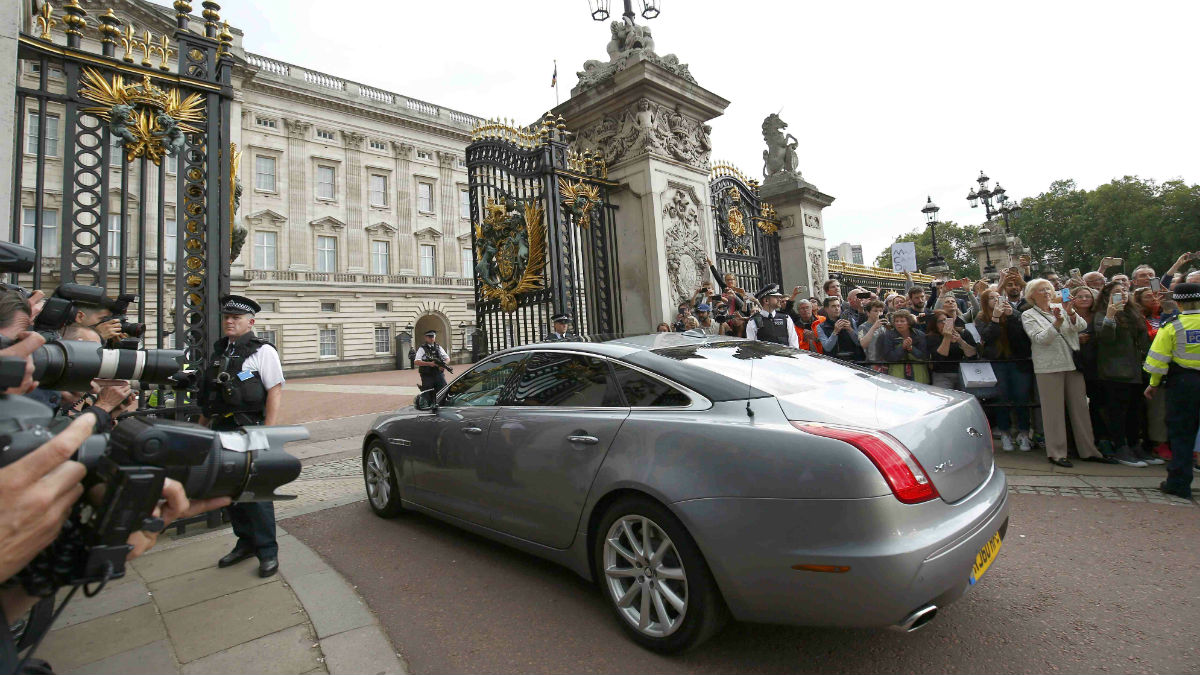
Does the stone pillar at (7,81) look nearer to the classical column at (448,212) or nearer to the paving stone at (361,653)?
the paving stone at (361,653)

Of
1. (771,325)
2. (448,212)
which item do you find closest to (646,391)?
(771,325)

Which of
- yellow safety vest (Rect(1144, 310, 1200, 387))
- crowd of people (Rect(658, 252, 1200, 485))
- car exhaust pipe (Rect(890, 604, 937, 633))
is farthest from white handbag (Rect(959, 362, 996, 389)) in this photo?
car exhaust pipe (Rect(890, 604, 937, 633))

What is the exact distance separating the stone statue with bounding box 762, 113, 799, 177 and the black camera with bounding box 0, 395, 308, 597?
1233 cm

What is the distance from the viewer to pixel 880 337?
711 centimetres

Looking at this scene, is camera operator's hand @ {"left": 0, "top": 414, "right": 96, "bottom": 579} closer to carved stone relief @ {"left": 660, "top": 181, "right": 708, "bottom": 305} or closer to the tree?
carved stone relief @ {"left": 660, "top": 181, "right": 708, "bottom": 305}

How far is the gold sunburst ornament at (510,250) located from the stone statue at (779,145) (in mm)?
6077

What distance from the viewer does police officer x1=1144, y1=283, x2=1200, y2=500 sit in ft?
15.0

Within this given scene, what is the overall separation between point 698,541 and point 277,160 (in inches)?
1418

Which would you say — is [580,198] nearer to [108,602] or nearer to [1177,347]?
[1177,347]

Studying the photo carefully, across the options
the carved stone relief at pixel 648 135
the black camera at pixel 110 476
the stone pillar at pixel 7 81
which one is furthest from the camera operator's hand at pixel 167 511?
the carved stone relief at pixel 648 135

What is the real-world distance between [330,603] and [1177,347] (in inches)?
254

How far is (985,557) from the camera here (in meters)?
2.59

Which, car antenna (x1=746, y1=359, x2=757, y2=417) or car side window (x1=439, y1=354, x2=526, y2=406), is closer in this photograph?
car antenna (x1=746, y1=359, x2=757, y2=417)

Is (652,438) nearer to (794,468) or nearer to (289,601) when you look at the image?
(794,468)
